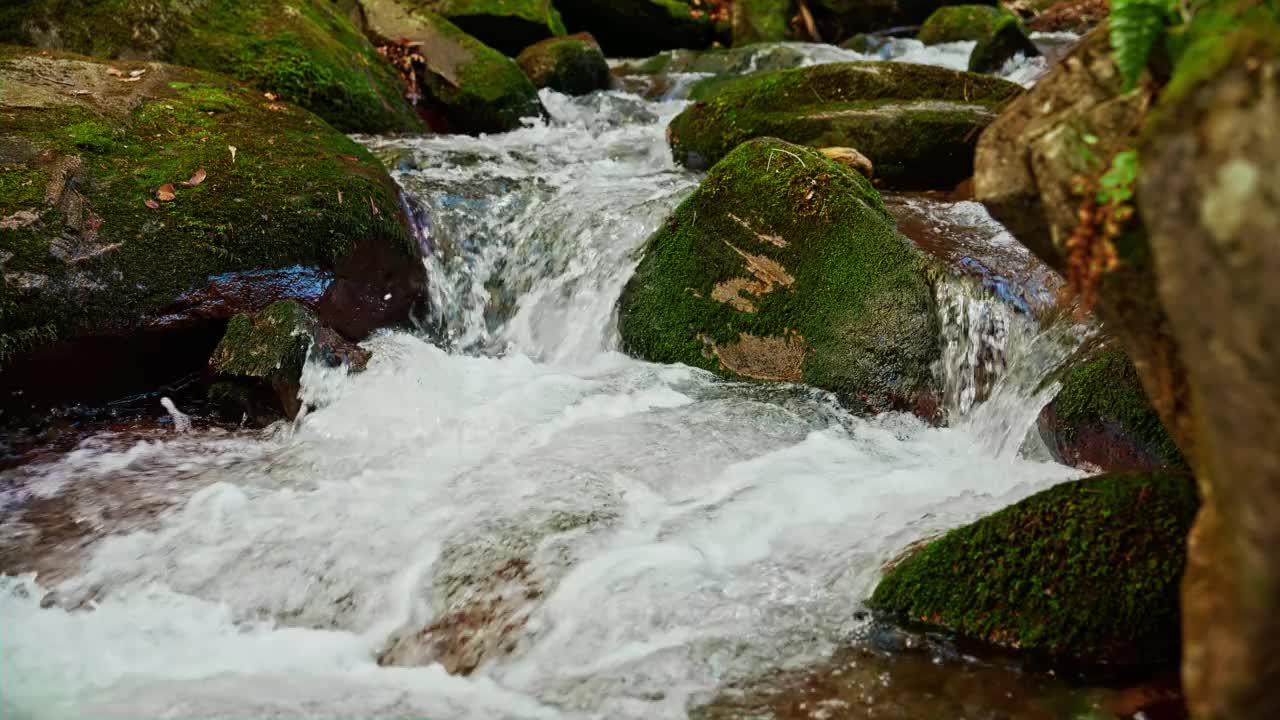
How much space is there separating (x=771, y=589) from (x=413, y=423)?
2625 millimetres

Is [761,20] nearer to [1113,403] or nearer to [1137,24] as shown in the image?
[1113,403]

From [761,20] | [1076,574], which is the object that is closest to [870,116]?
[1076,574]

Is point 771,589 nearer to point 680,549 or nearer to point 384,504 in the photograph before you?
point 680,549

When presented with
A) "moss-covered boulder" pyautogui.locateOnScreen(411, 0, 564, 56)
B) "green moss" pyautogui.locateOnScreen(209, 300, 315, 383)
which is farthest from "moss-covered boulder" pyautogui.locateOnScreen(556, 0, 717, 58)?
"green moss" pyautogui.locateOnScreen(209, 300, 315, 383)

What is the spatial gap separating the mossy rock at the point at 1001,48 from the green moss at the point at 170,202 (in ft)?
32.3

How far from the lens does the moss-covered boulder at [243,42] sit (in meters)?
7.80

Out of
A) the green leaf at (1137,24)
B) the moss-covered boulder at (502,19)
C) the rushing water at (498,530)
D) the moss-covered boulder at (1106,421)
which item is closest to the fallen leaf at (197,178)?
the rushing water at (498,530)

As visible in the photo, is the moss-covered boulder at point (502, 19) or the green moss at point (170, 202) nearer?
the green moss at point (170, 202)

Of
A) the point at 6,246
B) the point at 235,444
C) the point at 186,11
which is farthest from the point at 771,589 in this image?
the point at 186,11

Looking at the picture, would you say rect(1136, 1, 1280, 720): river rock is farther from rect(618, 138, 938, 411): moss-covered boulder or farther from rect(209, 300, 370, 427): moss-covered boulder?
rect(209, 300, 370, 427): moss-covered boulder

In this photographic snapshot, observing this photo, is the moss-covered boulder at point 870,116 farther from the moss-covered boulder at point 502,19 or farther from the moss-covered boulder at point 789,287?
the moss-covered boulder at point 502,19

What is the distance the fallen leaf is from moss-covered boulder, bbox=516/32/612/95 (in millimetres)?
7376

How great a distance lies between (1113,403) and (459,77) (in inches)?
330

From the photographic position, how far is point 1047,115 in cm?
241
